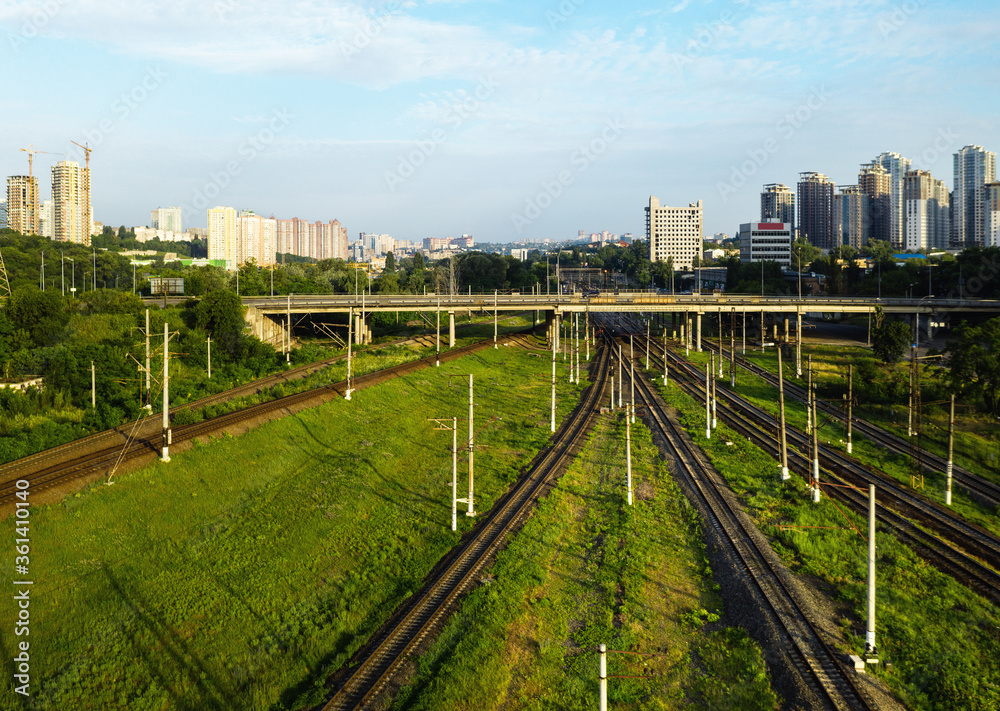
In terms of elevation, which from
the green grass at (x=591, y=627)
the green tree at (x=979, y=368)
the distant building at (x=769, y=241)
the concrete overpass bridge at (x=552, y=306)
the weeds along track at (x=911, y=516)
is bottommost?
the green grass at (x=591, y=627)

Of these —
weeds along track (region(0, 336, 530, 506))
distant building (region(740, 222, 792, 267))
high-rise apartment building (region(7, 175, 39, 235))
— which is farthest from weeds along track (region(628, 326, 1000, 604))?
high-rise apartment building (region(7, 175, 39, 235))

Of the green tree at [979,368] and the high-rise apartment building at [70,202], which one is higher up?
the high-rise apartment building at [70,202]

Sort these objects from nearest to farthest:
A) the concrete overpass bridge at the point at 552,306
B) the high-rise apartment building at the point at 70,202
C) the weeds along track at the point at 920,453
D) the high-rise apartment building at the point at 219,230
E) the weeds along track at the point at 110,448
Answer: the weeds along track at the point at 110,448 < the weeds along track at the point at 920,453 < the concrete overpass bridge at the point at 552,306 < the high-rise apartment building at the point at 70,202 < the high-rise apartment building at the point at 219,230

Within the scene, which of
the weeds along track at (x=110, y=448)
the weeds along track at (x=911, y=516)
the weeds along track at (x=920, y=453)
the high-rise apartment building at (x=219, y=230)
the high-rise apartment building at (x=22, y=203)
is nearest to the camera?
the weeds along track at (x=911, y=516)

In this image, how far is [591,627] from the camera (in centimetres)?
1861

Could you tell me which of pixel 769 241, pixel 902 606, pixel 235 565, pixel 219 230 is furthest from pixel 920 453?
pixel 219 230

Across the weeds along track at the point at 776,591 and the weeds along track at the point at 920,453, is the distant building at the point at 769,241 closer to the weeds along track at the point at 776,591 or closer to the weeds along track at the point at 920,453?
the weeds along track at the point at 920,453

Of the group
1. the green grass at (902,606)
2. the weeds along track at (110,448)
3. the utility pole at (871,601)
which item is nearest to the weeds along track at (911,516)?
the green grass at (902,606)

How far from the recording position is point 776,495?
29.5 meters

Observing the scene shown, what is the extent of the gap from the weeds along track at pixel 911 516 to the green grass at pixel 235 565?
14.2 meters

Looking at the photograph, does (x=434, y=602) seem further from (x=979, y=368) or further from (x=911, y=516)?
(x=979, y=368)

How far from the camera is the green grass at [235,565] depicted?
16016 millimetres

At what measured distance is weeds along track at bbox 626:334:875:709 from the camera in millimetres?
15641

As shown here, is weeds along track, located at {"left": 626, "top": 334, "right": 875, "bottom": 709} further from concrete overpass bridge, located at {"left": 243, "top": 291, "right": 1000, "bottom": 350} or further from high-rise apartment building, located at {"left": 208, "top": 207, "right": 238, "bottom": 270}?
high-rise apartment building, located at {"left": 208, "top": 207, "right": 238, "bottom": 270}
